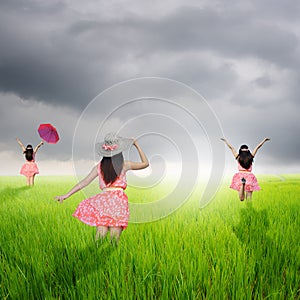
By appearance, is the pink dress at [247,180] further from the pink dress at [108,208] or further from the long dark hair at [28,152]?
the long dark hair at [28,152]

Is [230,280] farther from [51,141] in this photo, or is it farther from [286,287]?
[51,141]

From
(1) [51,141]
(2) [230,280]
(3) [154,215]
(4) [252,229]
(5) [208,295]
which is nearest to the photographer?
(5) [208,295]

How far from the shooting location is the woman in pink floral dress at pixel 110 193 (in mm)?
4035

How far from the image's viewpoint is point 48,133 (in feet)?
32.1

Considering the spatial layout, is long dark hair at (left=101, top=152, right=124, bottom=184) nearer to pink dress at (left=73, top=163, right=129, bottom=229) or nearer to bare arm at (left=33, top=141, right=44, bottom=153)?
pink dress at (left=73, top=163, right=129, bottom=229)

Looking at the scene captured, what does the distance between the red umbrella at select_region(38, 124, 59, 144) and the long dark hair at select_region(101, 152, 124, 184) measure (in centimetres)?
603

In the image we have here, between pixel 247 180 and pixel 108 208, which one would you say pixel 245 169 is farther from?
A: pixel 108 208

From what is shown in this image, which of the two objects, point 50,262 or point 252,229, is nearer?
point 50,262

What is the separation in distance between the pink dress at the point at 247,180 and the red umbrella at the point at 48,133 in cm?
527

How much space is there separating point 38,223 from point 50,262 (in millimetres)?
2439

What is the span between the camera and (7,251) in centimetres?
356

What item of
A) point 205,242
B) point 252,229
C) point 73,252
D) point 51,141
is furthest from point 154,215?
point 51,141

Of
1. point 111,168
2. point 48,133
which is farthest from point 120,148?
point 48,133

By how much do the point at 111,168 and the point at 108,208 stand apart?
0.50m
